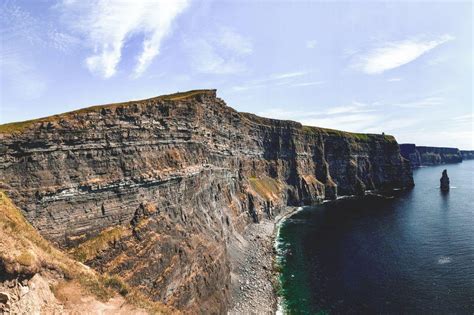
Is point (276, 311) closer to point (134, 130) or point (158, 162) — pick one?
point (158, 162)

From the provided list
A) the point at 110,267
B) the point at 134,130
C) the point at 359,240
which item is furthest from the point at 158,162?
the point at 359,240

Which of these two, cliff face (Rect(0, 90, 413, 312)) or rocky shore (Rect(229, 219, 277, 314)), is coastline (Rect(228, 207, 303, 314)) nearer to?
rocky shore (Rect(229, 219, 277, 314))

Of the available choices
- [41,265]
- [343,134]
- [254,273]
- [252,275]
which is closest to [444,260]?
[254,273]

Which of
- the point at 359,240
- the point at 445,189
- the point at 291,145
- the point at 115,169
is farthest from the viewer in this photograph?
the point at 445,189

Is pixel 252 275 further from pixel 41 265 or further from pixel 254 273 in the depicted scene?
pixel 41 265

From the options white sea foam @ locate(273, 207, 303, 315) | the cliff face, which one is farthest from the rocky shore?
the cliff face
